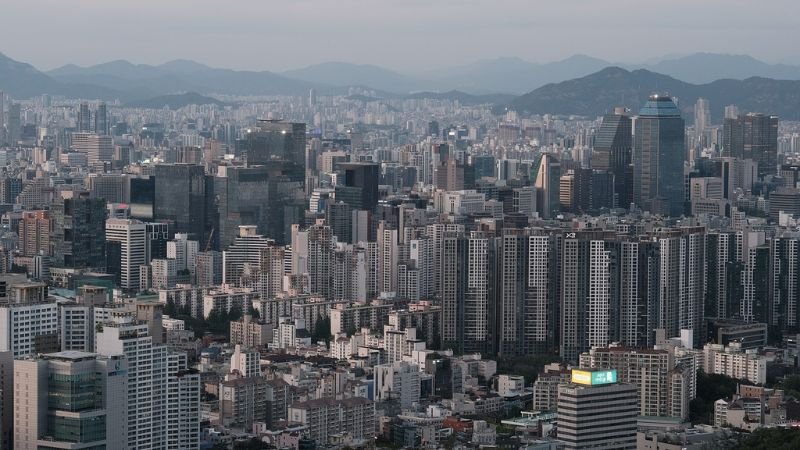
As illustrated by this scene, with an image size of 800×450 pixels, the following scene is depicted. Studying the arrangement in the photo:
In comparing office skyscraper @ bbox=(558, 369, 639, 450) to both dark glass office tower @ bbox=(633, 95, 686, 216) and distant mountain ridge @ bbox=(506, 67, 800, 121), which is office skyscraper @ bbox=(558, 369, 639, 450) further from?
distant mountain ridge @ bbox=(506, 67, 800, 121)

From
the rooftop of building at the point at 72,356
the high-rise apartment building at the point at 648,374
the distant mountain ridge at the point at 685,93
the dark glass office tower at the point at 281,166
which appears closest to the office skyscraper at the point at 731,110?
the distant mountain ridge at the point at 685,93

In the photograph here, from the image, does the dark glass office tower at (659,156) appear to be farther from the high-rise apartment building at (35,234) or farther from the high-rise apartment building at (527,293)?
the high-rise apartment building at (527,293)

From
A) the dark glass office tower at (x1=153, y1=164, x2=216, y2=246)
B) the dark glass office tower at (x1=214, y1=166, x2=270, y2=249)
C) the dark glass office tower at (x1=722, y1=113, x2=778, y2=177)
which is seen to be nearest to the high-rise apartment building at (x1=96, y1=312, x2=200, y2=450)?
the dark glass office tower at (x1=214, y1=166, x2=270, y2=249)

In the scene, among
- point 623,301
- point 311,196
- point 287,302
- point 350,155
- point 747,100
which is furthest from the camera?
point 747,100

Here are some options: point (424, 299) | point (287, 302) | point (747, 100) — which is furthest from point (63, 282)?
point (747, 100)

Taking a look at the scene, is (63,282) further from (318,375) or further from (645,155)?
(645,155)

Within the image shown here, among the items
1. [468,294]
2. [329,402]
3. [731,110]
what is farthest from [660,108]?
[329,402]
